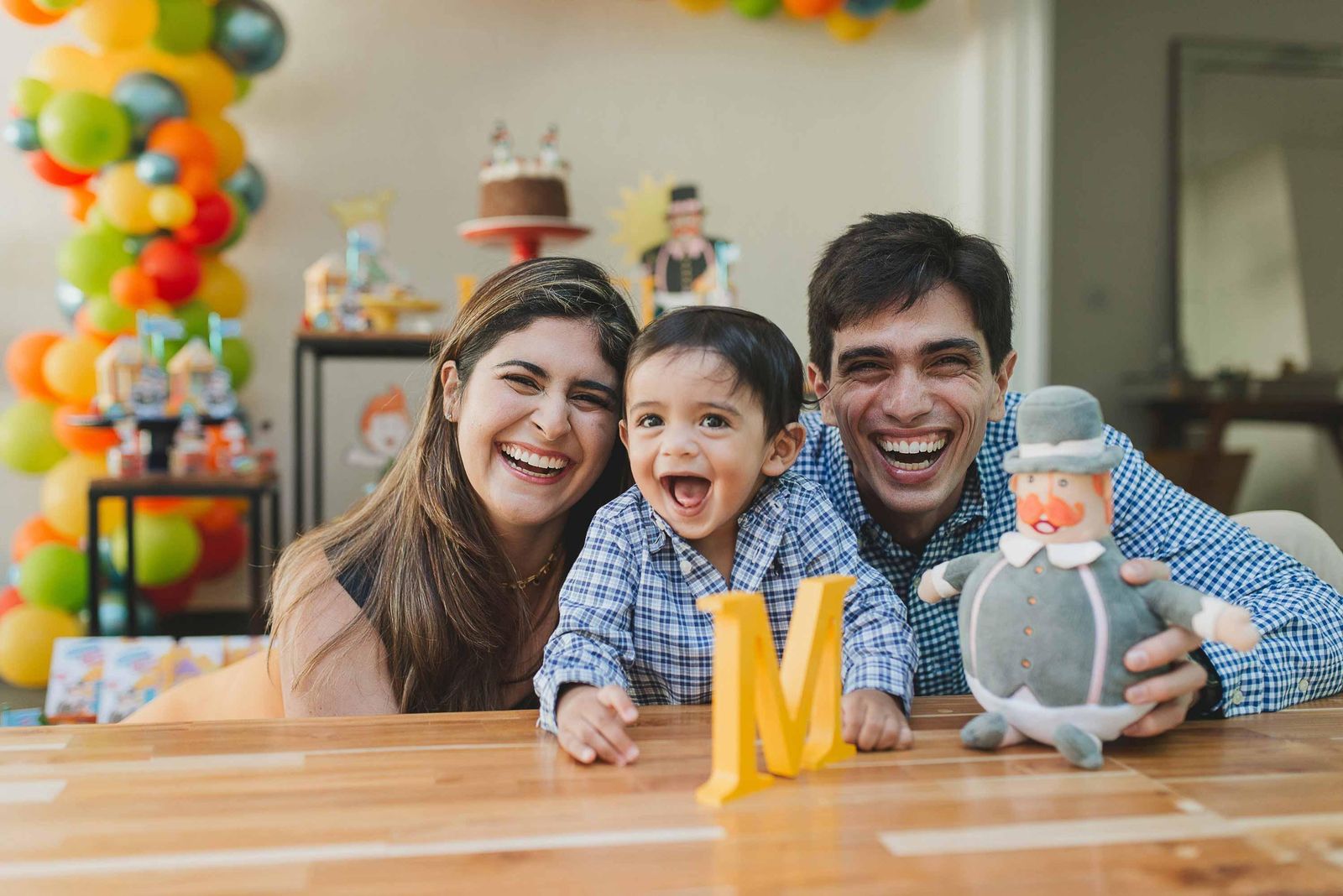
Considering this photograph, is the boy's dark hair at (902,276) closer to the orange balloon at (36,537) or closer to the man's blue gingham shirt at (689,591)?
the man's blue gingham shirt at (689,591)

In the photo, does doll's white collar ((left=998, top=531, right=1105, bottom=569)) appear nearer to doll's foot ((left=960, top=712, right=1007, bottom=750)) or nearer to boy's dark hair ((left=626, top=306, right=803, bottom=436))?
doll's foot ((left=960, top=712, right=1007, bottom=750))

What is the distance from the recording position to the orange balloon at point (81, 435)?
3.67 m

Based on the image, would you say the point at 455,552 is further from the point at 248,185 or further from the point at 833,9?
the point at 833,9

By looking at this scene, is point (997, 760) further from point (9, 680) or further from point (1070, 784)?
point (9, 680)

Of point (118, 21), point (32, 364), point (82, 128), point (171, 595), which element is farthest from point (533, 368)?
point (32, 364)

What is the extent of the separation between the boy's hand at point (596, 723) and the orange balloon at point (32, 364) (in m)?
3.39

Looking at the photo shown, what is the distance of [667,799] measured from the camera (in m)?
0.83

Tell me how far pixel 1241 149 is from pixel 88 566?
187 inches

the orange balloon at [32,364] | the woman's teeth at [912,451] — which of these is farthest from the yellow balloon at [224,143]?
the woman's teeth at [912,451]

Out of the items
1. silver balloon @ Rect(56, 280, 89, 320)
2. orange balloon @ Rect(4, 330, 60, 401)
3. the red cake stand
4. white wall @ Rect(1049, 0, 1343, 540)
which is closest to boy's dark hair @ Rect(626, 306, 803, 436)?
the red cake stand

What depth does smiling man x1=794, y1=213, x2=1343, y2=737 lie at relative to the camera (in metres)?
1.45

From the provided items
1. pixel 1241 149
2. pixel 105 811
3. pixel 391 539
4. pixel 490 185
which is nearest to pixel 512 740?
pixel 105 811

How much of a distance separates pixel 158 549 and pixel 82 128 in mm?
1264

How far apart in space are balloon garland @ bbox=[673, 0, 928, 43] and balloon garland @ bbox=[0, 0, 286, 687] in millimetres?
1625
